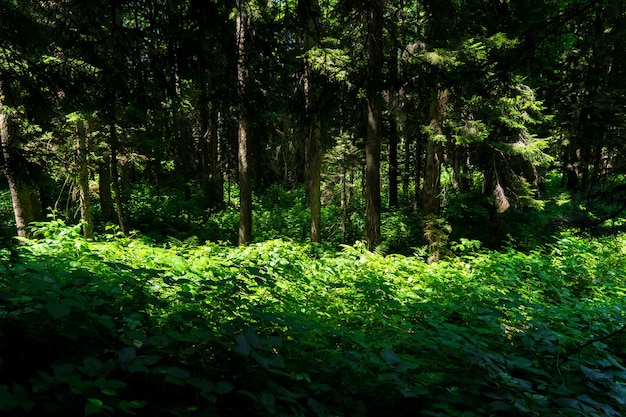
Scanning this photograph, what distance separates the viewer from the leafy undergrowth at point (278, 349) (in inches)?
75.7

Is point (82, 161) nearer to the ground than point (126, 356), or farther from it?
farther from it

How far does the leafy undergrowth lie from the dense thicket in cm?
150

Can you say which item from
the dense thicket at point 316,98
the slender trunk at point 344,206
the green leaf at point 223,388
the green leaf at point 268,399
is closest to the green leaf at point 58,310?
the green leaf at point 223,388

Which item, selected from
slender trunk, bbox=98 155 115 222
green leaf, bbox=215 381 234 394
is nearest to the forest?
green leaf, bbox=215 381 234 394

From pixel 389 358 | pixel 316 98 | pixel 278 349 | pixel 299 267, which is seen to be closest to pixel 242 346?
pixel 389 358

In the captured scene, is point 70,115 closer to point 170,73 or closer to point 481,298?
point 170,73

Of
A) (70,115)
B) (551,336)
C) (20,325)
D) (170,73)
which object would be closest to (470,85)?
(551,336)

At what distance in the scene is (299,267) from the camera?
5.89 metres

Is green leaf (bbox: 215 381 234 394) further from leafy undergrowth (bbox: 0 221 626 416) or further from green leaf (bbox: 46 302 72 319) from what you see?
green leaf (bbox: 46 302 72 319)

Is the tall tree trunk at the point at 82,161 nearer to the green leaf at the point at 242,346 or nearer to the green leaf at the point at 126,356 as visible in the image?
the green leaf at the point at 126,356

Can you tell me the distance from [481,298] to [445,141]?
5.73 meters

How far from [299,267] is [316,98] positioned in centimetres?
309

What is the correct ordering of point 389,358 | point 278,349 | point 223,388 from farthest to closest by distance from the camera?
point 278,349
point 389,358
point 223,388

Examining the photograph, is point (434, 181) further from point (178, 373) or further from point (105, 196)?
point (105, 196)
